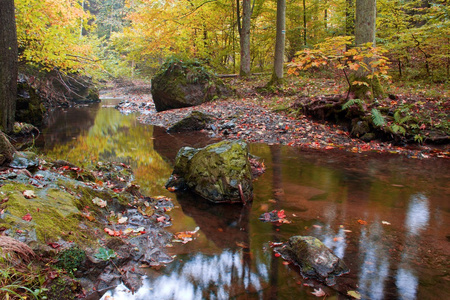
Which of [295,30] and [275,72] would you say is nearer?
[275,72]

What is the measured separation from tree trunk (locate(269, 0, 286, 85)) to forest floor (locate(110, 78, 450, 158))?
788 millimetres

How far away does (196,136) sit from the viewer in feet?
33.6

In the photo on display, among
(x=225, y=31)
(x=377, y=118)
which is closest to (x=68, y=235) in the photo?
(x=377, y=118)

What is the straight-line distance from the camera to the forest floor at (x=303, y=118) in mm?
7895

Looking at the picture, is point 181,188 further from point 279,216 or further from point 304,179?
point 304,179

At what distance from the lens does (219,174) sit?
5.09 meters

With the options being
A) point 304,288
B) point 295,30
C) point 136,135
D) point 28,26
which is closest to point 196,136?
point 136,135

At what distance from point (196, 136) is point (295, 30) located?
1192 cm

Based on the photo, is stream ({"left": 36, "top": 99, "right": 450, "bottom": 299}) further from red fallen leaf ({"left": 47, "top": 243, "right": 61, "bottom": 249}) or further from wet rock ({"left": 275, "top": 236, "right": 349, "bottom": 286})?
red fallen leaf ({"left": 47, "top": 243, "right": 61, "bottom": 249})

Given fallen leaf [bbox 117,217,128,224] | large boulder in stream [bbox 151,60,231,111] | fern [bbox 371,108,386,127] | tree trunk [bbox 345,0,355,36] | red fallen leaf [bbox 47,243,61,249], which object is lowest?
fallen leaf [bbox 117,217,128,224]

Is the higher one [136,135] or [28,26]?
[28,26]

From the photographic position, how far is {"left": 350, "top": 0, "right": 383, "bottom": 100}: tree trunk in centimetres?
877

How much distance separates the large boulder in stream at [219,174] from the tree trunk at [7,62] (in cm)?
510

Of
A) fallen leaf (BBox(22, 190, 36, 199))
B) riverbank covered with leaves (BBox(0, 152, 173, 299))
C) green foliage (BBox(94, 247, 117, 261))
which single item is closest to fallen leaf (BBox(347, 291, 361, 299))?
riverbank covered with leaves (BBox(0, 152, 173, 299))
